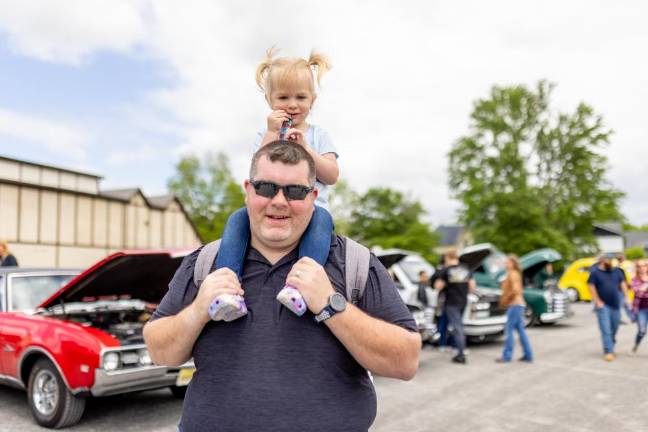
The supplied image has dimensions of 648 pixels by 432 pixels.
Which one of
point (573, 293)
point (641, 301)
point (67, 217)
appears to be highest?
point (67, 217)

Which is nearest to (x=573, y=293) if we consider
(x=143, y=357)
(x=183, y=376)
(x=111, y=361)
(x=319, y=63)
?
(x=183, y=376)

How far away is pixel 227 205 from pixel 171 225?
25.0 m

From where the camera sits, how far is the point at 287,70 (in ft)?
8.29

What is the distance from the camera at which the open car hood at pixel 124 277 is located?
557 cm

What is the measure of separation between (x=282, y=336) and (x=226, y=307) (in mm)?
218

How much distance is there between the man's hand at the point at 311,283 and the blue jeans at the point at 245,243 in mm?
110

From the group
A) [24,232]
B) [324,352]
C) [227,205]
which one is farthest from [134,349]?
[227,205]

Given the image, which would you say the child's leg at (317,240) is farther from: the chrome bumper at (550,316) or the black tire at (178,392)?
the chrome bumper at (550,316)

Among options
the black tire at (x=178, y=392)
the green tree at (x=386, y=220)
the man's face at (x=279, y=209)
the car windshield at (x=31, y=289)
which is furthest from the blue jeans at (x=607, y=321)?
the green tree at (x=386, y=220)

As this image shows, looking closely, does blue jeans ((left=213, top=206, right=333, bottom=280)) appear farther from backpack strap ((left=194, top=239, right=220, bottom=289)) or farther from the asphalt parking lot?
the asphalt parking lot

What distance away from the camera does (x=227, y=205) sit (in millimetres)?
63250

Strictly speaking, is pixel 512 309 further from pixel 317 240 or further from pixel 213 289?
pixel 213 289

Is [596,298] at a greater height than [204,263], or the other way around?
[204,263]

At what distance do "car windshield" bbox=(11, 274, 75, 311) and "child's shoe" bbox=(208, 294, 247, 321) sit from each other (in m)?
5.74
